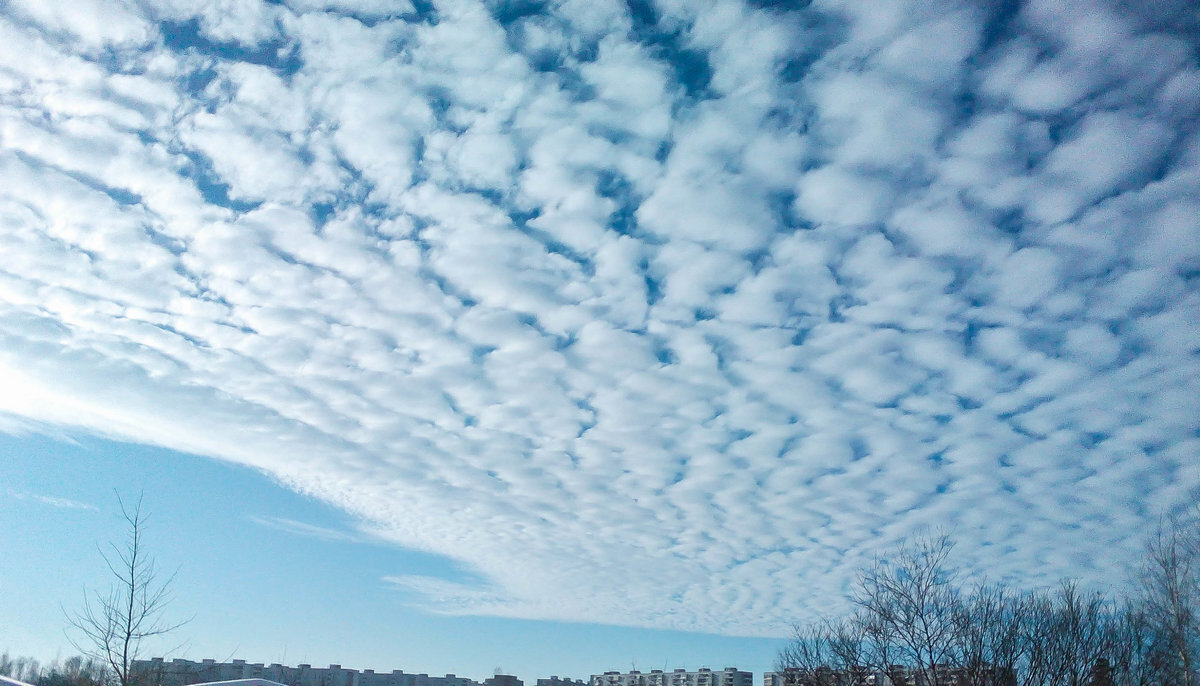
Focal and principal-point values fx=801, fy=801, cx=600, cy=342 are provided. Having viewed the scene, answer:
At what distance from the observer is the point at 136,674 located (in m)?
18.0

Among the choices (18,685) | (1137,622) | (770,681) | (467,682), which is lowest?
(467,682)

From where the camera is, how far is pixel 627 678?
124062 mm

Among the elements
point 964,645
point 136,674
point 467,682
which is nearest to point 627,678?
point 467,682

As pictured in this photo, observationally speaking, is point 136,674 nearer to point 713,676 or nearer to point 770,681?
point 770,681

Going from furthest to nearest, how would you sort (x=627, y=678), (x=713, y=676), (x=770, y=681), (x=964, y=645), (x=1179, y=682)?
(x=627, y=678), (x=713, y=676), (x=770, y=681), (x=964, y=645), (x=1179, y=682)

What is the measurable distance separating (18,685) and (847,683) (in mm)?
33782

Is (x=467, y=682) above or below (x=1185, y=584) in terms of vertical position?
below

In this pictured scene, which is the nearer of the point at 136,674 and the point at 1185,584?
the point at 136,674

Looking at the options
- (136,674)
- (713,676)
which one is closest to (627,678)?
(713,676)

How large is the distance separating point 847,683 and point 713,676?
82.5 meters

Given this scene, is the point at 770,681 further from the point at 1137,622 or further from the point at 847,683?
the point at 1137,622

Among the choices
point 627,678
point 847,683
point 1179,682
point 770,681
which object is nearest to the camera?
point 1179,682

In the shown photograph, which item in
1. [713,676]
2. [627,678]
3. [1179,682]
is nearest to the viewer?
[1179,682]

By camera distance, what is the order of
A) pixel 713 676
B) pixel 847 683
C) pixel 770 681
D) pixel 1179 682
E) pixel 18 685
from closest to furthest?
1. pixel 18 685
2. pixel 1179 682
3. pixel 847 683
4. pixel 770 681
5. pixel 713 676
